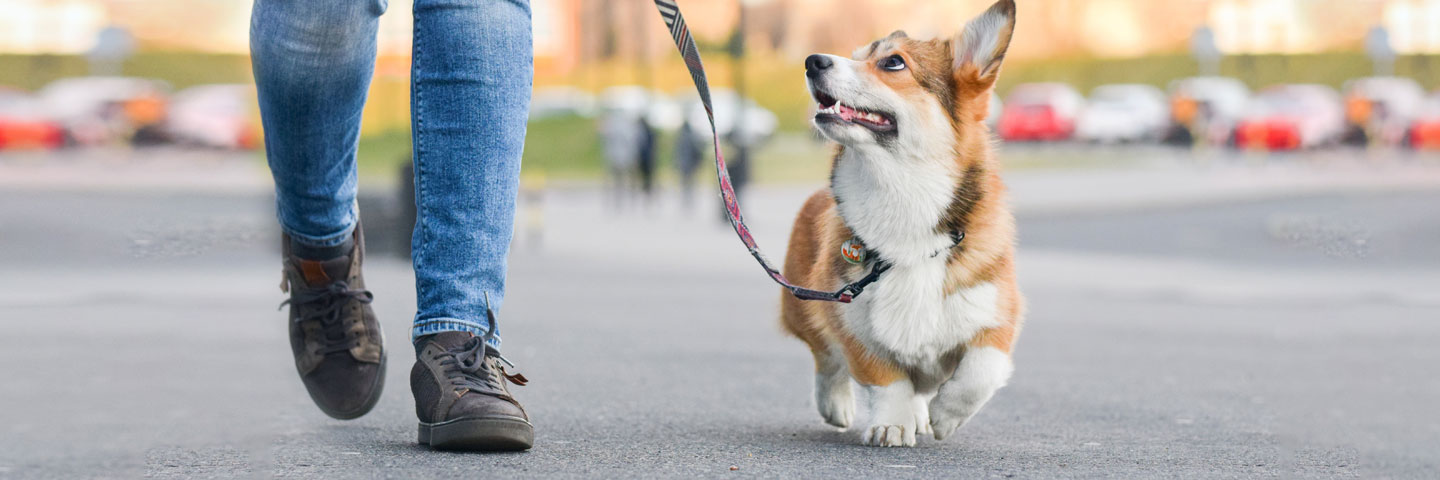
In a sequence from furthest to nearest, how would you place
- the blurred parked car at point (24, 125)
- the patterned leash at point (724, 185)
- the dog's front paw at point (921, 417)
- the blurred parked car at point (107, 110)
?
the blurred parked car at point (107, 110) → the blurred parked car at point (24, 125) → the dog's front paw at point (921, 417) → the patterned leash at point (724, 185)

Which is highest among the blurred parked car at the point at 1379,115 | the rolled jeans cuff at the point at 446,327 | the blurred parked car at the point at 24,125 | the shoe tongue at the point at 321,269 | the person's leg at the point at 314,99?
the blurred parked car at the point at 1379,115

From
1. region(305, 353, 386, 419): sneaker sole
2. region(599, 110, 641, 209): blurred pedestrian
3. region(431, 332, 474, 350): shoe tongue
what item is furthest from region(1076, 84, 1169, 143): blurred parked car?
region(431, 332, 474, 350): shoe tongue

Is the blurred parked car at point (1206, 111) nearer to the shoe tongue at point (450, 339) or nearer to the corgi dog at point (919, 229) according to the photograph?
the corgi dog at point (919, 229)

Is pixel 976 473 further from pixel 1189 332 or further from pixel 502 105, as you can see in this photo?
pixel 1189 332

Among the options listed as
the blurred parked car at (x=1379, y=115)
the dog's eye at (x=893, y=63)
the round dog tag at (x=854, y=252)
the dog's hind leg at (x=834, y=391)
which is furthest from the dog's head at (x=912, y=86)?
the blurred parked car at (x=1379, y=115)

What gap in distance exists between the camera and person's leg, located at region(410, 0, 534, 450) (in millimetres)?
2818

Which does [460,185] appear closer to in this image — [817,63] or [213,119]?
[817,63]

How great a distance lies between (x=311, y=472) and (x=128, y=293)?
19.4 ft

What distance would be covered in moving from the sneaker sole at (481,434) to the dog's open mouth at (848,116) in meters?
0.99

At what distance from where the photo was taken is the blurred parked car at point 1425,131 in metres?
30.2

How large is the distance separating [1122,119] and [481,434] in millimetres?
36887

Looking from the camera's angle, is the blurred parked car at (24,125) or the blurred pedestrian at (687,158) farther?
the blurred parked car at (24,125)

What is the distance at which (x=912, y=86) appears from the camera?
3.35 meters

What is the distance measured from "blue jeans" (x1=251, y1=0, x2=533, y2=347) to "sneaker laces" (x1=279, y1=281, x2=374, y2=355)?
447 millimetres
